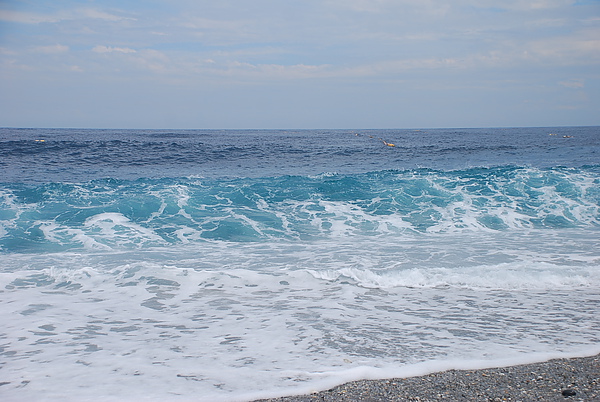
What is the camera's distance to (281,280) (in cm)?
715

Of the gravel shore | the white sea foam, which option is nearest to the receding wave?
the white sea foam

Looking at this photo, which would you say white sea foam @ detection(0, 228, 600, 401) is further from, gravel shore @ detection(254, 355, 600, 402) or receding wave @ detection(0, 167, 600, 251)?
receding wave @ detection(0, 167, 600, 251)

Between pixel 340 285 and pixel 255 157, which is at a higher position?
pixel 255 157

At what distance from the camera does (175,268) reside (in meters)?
7.69

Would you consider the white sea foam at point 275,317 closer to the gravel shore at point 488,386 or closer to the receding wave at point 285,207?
the gravel shore at point 488,386

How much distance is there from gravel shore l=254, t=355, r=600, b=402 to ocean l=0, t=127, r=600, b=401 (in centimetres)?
15

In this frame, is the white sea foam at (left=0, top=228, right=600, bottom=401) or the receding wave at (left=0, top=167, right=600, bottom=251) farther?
the receding wave at (left=0, top=167, right=600, bottom=251)

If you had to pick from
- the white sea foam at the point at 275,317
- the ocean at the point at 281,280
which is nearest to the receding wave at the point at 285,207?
the ocean at the point at 281,280

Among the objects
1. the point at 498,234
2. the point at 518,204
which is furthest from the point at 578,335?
the point at 518,204

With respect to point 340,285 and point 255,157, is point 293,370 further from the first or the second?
point 255,157

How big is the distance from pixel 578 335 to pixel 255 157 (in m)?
21.1

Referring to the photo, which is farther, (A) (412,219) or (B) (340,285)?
(A) (412,219)

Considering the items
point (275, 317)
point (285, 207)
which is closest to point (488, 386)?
point (275, 317)

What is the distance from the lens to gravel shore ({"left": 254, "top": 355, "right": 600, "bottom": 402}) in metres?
3.48
